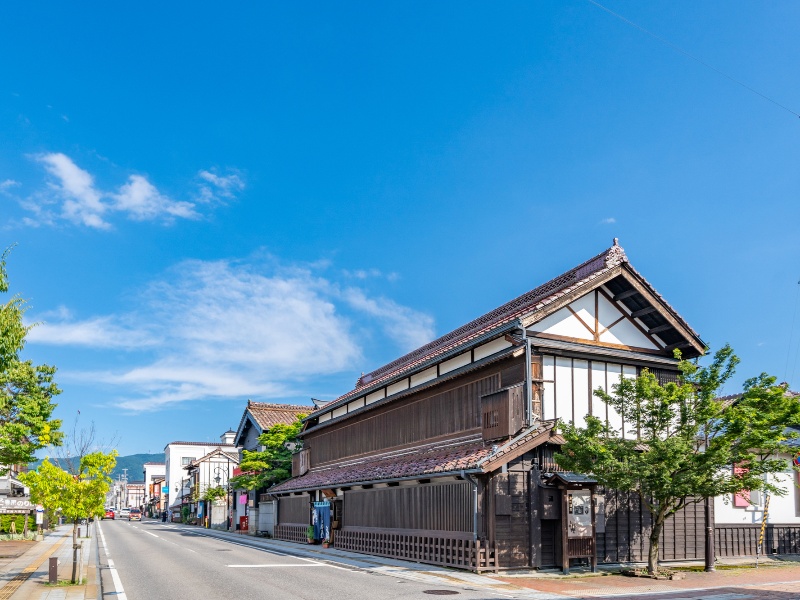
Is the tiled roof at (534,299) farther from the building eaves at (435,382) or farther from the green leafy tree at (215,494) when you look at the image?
the green leafy tree at (215,494)

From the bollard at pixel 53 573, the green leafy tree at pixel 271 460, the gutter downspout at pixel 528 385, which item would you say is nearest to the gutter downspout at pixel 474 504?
the gutter downspout at pixel 528 385

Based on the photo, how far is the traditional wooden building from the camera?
21469 mm

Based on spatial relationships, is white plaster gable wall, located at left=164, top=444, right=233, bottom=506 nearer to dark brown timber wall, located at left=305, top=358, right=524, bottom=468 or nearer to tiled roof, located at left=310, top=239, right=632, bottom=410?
dark brown timber wall, located at left=305, top=358, right=524, bottom=468

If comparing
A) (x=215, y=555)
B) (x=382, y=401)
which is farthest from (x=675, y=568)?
(x=215, y=555)

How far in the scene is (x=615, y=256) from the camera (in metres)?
24.3

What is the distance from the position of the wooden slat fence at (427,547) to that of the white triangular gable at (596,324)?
24.1 feet

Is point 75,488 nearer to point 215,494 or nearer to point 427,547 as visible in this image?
point 427,547

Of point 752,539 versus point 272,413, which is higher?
point 272,413

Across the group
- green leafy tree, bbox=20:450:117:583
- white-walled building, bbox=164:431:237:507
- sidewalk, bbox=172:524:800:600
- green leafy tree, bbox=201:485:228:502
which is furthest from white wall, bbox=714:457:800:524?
white-walled building, bbox=164:431:237:507

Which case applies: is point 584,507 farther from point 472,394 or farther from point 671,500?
point 472,394

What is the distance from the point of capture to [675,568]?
22.8 m

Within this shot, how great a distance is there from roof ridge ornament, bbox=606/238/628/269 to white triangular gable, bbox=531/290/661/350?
1.36m

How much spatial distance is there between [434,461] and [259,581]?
25.0 feet

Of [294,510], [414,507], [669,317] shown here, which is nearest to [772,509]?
[669,317]
